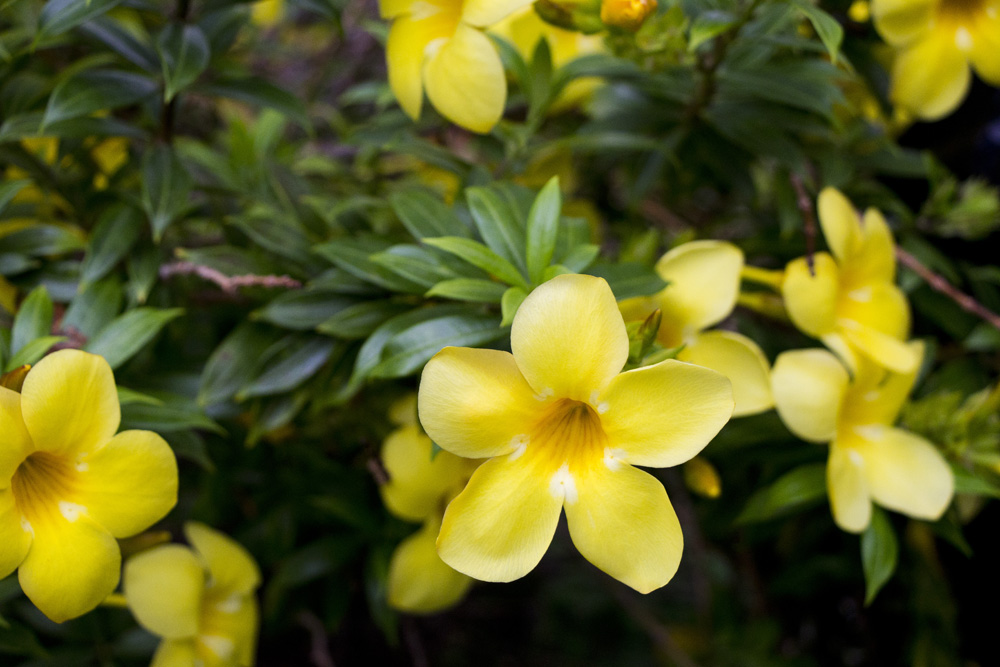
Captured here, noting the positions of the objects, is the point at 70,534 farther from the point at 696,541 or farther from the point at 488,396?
the point at 696,541

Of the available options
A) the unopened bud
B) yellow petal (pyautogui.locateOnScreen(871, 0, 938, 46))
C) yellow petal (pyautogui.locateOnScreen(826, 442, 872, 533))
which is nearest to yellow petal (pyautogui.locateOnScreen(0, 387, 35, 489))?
the unopened bud

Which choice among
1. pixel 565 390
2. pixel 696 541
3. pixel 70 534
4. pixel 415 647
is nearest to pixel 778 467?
pixel 696 541

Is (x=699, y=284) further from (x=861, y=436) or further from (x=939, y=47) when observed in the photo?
(x=939, y=47)

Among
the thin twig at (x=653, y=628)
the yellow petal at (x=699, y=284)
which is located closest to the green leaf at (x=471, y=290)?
the yellow petal at (x=699, y=284)

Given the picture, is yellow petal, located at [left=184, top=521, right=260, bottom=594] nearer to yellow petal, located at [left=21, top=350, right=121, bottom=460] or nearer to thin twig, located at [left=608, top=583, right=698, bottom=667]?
yellow petal, located at [left=21, top=350, right=121, bottom=460]

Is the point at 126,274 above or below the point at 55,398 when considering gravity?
below

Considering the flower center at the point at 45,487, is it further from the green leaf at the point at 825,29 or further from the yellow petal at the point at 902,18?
the yellow petal at the point at 902,18

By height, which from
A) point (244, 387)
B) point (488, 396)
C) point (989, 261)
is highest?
point (488, 396)
